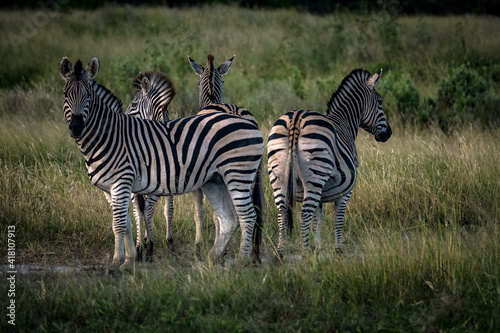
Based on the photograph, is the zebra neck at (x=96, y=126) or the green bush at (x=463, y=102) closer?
the zebra neck at (x=96, y=126)

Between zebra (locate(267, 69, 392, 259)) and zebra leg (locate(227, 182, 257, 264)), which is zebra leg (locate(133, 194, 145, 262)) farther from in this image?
zebra (locate(267, 69, 392, 259))

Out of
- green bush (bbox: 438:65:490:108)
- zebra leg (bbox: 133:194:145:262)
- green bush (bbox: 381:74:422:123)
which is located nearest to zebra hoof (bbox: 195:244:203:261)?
zebra leg (bbox: 133:194:145:262)

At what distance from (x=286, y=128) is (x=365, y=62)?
485 inches

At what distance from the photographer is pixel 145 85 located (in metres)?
7.11

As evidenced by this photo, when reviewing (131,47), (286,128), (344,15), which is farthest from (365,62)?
(286,128)

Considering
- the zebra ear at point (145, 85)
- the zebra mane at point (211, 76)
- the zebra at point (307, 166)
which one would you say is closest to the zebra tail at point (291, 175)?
the zebra at point (307, 166)

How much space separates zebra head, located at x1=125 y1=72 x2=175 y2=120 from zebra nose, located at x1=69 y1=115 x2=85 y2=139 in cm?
197

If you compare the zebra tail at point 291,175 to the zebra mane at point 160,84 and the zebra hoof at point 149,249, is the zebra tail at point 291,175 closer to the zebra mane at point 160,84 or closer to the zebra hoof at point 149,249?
the zebra hoof at point 149,249

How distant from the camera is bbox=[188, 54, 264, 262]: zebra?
583 centimetres

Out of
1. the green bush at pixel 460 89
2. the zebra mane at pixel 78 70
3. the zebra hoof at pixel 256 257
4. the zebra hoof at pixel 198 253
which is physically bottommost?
the zebra hoof at pixel 198 253

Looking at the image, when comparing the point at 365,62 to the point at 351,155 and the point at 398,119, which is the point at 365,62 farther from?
the point at 351,155

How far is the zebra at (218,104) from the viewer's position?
19.1 ft

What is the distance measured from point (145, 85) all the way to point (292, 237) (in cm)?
261

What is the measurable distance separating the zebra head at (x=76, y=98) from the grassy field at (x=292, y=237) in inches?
52.9
